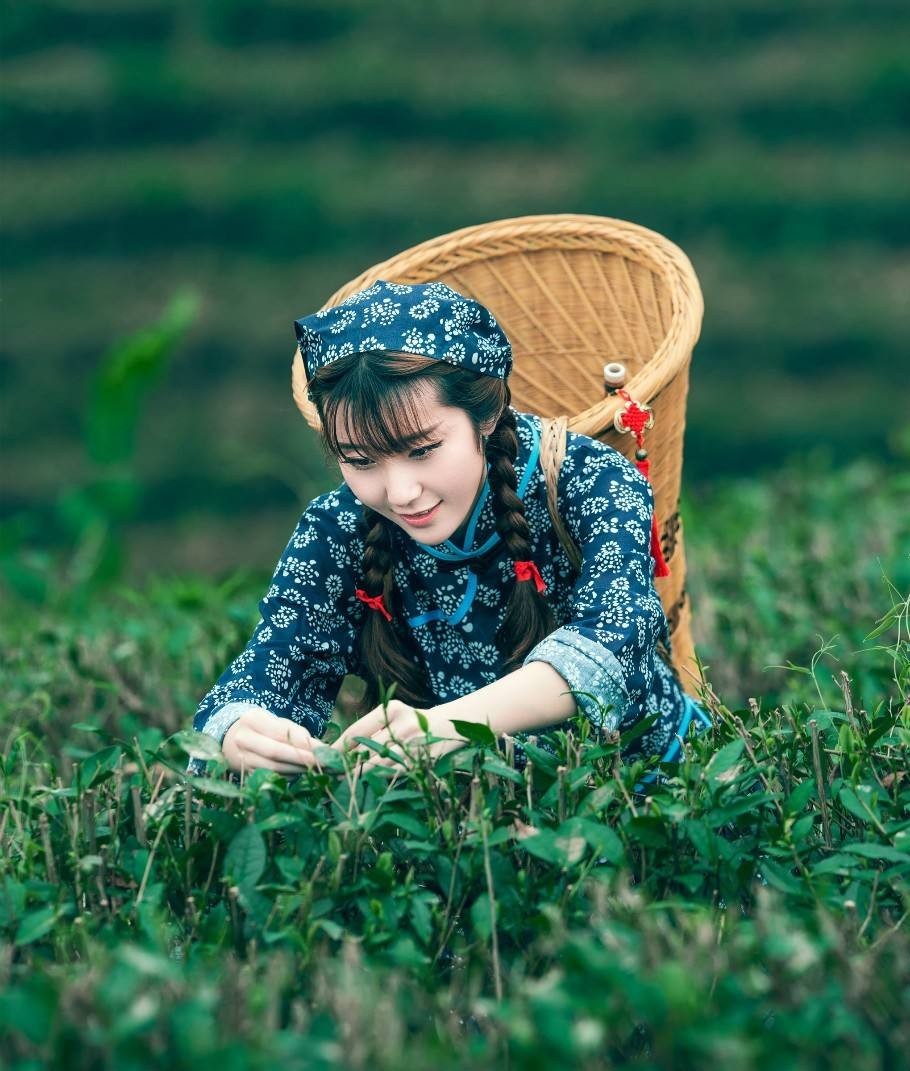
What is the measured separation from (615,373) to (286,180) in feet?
10.4

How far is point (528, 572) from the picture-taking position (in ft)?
7.46

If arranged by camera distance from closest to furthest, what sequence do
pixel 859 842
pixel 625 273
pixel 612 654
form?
pixel 859 842 < pixel 612 654 < pixel 625 273

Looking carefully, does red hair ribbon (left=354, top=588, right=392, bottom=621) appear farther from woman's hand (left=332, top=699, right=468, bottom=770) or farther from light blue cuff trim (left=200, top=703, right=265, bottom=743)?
woman's hand (left=332, top=699, right=468, bottom=770)

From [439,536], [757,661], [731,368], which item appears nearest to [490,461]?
[439,536]

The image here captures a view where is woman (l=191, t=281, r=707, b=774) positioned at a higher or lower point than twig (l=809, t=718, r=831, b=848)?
higher

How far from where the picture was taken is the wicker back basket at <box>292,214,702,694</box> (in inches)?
108

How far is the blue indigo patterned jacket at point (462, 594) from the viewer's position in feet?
7.19

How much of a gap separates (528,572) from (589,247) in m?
0.98

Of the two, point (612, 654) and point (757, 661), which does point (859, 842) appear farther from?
point (757, 661)

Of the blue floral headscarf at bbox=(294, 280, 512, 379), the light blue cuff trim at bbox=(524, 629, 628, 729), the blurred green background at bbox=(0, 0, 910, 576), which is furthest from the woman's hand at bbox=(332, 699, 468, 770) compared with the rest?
the blurred green background at bbox=(0, 0, 910, 576)

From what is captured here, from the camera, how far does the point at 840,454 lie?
5395mm

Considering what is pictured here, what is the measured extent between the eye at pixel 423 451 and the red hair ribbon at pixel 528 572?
0.27 metres

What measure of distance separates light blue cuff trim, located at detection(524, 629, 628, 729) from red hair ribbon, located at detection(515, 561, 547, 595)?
0.21 metres

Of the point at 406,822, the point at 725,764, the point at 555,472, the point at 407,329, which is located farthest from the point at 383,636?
the point at 725,764
